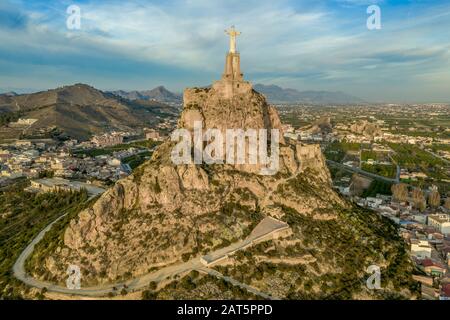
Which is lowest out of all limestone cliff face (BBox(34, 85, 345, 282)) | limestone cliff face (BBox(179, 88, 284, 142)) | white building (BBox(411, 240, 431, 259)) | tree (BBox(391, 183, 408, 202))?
white building (BBox(411, 240, 431, 259))

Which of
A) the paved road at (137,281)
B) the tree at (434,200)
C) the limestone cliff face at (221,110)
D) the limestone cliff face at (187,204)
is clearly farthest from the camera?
the tree at (434,200)

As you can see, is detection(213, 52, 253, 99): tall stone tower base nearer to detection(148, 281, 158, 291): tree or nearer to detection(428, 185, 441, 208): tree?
detection(148, 281, 158, 291): tree

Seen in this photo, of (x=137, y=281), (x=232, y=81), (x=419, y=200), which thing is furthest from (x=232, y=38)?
(x=419, y=200)

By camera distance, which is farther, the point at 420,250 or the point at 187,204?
the point at 420,250

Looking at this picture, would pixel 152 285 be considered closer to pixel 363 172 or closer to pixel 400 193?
pixel 400 193

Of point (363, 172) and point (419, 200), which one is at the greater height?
point (363, 172)

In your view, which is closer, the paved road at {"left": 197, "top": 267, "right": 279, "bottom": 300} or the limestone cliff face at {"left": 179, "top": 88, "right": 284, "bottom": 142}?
the paved road at {"left": 197, "top": 267, "right": 279, "bottom": 300}

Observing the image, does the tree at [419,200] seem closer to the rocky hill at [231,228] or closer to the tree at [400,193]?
the tree at [400,193]

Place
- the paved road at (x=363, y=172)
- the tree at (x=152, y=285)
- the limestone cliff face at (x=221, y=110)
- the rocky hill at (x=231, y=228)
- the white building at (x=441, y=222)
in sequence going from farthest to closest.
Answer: the paved road at (x=363, y=172) < the white building at (x=441, y=222) < the limestone cliff face at (x=221, y=110) < the rocky hill at (x=231, y=228) < the tree at (x=152, y=285)

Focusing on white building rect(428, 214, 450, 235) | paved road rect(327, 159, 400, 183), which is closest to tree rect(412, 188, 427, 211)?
white building rect(428, 214, 450, 235)

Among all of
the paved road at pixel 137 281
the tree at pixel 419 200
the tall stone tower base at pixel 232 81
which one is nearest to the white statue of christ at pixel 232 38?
the tall stone tower base at pixel 232 81

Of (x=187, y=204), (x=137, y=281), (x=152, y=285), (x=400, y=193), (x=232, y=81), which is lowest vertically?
(x=400, y=193)

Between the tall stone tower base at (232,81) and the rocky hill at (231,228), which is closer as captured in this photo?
the rocky hill at (231,228)
